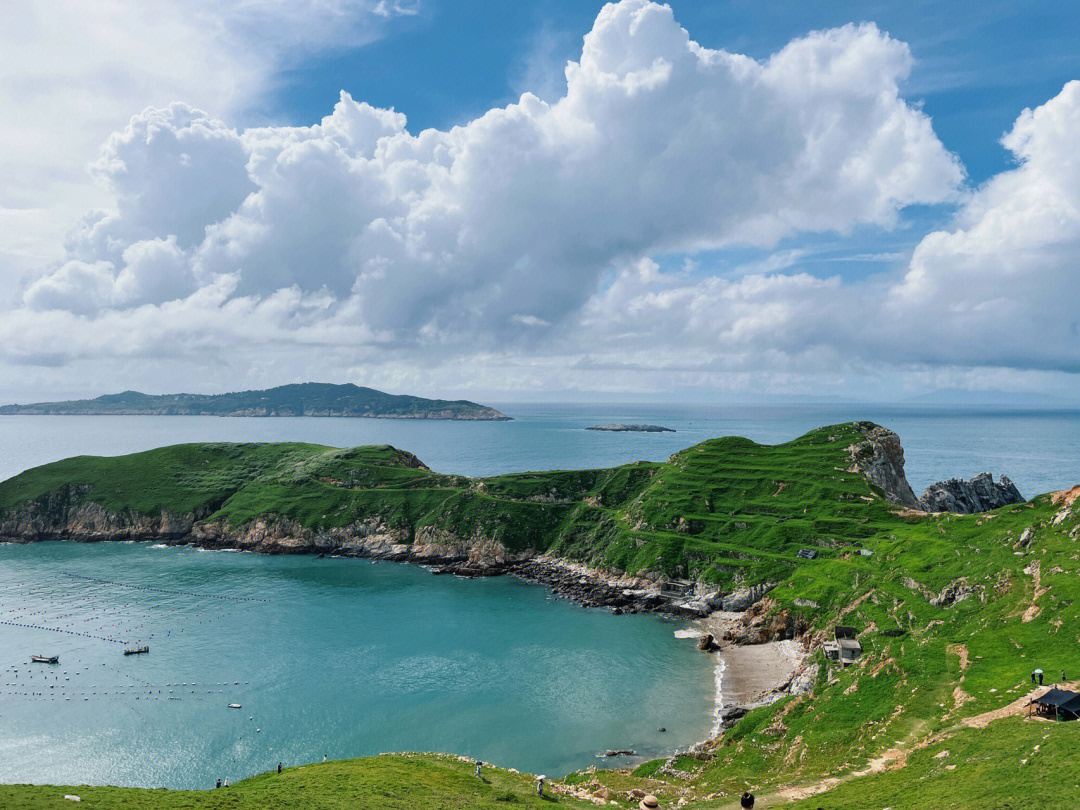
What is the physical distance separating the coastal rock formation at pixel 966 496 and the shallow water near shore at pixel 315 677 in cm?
7950

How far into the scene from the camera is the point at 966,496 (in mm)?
138125

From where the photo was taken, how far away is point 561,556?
5615 inches

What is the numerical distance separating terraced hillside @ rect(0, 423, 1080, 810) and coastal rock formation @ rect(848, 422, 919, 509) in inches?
27.2

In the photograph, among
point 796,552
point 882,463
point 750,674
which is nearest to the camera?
point 750,674

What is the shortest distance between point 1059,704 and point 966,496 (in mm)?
122882

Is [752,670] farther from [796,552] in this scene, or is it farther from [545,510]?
[545,510]

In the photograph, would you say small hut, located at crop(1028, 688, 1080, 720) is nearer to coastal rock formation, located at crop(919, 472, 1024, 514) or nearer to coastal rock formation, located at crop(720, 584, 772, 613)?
coastal rock formation, located at crop(720, 584, 772, 613)

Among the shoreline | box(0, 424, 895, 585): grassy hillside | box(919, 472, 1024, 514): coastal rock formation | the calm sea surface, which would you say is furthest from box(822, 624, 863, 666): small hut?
box(919, 472, 1024, 514): coastal rock formation

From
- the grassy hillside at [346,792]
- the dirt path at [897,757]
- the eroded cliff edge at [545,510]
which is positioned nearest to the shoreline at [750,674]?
the eroded cliff edge at [545,510]

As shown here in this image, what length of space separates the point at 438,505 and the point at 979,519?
123688 mm

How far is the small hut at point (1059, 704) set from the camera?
37.2m

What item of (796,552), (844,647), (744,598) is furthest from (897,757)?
(796,552)

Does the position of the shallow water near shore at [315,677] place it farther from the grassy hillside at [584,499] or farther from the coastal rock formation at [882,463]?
the coastal rock formation at [882,463]

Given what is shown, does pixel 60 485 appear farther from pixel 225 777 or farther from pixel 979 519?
pixel 979 519
